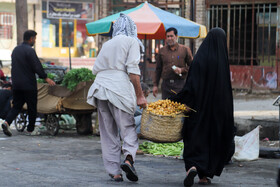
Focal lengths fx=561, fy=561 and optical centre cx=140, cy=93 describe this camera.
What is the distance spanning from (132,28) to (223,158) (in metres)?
1.73

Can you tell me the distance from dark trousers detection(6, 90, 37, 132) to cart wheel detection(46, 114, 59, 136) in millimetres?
392

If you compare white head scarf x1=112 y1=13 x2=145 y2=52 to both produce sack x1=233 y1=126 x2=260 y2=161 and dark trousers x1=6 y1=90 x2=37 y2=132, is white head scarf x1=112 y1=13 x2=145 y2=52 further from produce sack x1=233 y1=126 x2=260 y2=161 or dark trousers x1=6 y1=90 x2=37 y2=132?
dark trousers x1=6 y1=90 x2=37 y2=132

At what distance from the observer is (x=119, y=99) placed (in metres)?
5.93

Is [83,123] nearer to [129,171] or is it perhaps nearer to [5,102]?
[5,102]

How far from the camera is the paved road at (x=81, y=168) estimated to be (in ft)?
19.7

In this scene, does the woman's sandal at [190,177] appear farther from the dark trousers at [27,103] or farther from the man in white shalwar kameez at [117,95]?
the dark trousers at [27,103]

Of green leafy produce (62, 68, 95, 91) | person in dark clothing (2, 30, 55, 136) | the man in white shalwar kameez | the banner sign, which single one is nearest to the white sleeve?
the man in white shalwar kameez

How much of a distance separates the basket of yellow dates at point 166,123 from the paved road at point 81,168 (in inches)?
19.6

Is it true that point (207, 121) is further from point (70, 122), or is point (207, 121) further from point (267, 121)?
point (70, 122)

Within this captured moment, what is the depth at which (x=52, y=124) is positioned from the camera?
33.9ft

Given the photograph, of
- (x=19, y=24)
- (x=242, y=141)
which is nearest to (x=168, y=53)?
(x=242, y=141)

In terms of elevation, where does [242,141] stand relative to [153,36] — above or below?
below

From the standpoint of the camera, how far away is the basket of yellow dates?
19.6 feet

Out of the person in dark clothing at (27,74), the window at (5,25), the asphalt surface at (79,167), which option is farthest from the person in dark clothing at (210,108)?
the window at (5,25)
